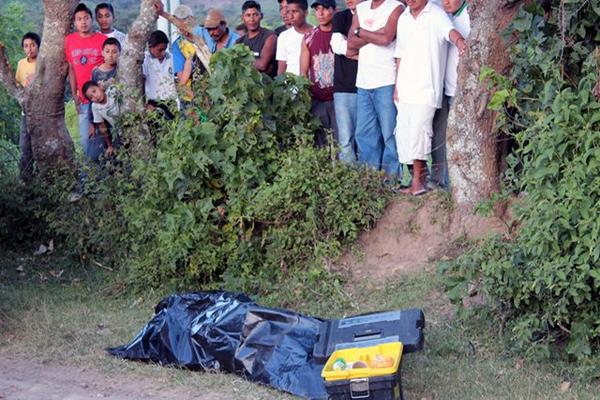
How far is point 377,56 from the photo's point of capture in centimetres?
925

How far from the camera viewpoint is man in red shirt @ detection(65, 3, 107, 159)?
10781 mm

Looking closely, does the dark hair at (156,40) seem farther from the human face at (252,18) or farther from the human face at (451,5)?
the human face at (451,5)

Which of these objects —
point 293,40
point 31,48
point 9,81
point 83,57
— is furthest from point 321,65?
point 31,48

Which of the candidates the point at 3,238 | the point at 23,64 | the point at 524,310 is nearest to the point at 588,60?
the point at 524,310

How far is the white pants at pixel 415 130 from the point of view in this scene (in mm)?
8812

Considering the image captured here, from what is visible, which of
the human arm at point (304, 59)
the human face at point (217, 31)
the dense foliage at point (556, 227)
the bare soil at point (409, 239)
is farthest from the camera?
the human face at point (217, 31)

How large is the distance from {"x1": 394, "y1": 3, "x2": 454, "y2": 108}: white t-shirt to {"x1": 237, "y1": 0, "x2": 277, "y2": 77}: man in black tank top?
181 centimetres

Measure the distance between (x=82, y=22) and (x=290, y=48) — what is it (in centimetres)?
228

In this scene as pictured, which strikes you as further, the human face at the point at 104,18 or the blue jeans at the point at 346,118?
the human face at the point at 104,18

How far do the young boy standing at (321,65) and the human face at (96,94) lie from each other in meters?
2.13

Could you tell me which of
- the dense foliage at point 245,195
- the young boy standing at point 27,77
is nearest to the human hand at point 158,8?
the dense foliage at point 245,195

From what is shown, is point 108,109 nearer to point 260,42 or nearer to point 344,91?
point 260,42

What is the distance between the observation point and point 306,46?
391 inches

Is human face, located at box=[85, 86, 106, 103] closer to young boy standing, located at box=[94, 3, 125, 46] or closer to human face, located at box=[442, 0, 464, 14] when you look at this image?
young boy standing, located at box=[94, 3, 125, 46]
